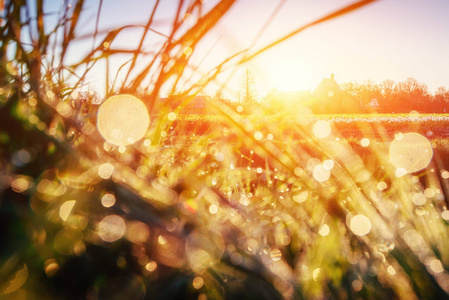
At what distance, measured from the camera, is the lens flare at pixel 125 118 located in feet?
1.65

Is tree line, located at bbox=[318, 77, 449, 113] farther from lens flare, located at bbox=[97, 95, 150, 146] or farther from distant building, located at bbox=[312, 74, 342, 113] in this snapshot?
lens flare, located at bbox=[97, 95, 150, 146]

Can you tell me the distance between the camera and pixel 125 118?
1.82 ft

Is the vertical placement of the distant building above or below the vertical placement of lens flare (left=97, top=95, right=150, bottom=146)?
above

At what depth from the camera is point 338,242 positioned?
420mm

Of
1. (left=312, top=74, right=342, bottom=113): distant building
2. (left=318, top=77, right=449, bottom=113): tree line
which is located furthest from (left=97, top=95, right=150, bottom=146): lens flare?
(left=318, top=77, right=449, bottom=113): tree line

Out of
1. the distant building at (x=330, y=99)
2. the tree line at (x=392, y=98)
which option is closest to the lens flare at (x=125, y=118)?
the distant building at (x=330, y=99)

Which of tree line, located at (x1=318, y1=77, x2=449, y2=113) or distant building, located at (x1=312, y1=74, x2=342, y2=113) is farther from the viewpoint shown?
tree line, located at (x1=318, y1=77, x2=449, y2=113)

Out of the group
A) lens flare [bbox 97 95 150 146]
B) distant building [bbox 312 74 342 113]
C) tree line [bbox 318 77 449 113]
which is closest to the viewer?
lens flare [bbox 97 95 150 146]

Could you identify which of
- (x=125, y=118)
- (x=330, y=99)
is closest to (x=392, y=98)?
(x=330, y=99)

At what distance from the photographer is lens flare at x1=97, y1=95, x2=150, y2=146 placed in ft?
1.65

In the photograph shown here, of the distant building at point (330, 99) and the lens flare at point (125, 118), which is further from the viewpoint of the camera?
the distant building at point (330, 99)

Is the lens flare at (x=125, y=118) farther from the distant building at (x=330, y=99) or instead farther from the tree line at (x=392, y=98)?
the tree line at (x=392, y=98)

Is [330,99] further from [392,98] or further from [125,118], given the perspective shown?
[125,118]

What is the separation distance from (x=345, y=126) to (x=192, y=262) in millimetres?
15120
